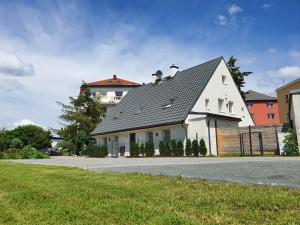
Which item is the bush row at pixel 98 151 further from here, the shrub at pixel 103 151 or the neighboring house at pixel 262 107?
the neighboring house at pixel 262 107

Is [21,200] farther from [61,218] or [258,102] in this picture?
[258,102]

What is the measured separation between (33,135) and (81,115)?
28.2m

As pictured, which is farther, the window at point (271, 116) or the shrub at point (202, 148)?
the window at point (271, 116)

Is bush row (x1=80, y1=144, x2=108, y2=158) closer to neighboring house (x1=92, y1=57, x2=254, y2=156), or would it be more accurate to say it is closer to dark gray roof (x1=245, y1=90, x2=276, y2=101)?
neighboring house (x1=92, y1=57, x2=254, y2=156)

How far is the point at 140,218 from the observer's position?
3.83m

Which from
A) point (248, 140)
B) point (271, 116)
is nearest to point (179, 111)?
point (248, 140)

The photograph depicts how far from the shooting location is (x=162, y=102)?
102 feet

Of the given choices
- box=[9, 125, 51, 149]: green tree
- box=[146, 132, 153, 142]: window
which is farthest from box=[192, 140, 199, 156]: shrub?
box=[9, 125, 51, 149]: green tree

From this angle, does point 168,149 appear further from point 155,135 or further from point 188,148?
point 155,135

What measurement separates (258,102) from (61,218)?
238 ft

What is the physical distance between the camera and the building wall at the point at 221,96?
94.8ft

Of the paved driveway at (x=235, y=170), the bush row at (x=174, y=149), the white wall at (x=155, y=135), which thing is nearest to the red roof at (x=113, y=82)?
the white wall at (x=155, y=135)

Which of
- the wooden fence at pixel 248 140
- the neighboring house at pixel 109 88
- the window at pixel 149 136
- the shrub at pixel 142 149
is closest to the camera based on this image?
the wooden fence at pixel 248 140

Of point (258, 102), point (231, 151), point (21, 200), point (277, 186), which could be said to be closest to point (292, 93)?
point (231, 151)
